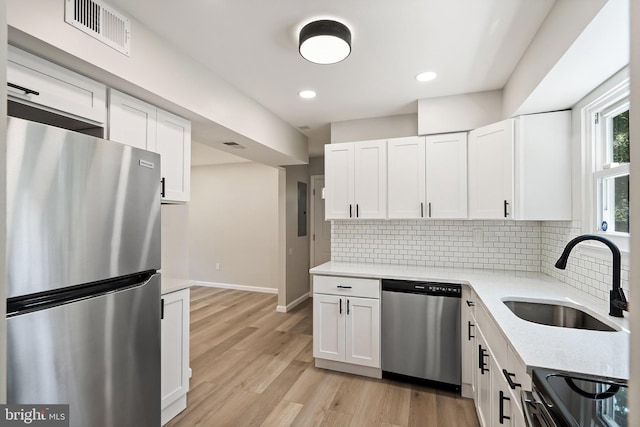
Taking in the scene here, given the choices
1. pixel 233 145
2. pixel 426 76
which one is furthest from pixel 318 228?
pixel 426 76

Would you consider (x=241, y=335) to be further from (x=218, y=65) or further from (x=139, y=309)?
(x=218, y=65)

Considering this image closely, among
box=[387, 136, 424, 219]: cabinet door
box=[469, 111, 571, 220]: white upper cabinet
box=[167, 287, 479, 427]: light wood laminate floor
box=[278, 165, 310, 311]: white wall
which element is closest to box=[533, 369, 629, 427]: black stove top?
box=[167, 287, 479, 427]: light wood laminate floor

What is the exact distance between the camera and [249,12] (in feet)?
5.44

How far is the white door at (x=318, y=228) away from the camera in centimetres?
530

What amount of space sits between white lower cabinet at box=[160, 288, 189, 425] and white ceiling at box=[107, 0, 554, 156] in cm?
172

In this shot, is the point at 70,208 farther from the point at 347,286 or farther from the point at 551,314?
the point at 551,314

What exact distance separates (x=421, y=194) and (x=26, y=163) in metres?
2.70

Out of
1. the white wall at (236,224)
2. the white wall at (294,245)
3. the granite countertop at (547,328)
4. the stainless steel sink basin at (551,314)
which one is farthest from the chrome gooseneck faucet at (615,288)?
the white wall at (236,224)


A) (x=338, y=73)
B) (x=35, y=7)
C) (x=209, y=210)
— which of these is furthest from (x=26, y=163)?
(x=209, y=210)

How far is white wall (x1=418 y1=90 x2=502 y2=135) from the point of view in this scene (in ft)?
8.75

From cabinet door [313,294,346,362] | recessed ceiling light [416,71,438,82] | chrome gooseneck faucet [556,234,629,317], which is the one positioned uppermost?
recessed ceiling light [416,71,438,82]

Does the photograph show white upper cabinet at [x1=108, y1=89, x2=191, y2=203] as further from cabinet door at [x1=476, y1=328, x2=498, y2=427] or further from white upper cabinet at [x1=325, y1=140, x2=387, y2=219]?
A: cabinet door at [x1=476, y1=328, x2=498, y2=427]

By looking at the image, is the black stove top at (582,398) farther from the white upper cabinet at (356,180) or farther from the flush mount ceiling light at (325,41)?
the white upper cabinet at (356,180)

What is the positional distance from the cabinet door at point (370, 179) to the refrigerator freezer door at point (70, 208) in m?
2.03
